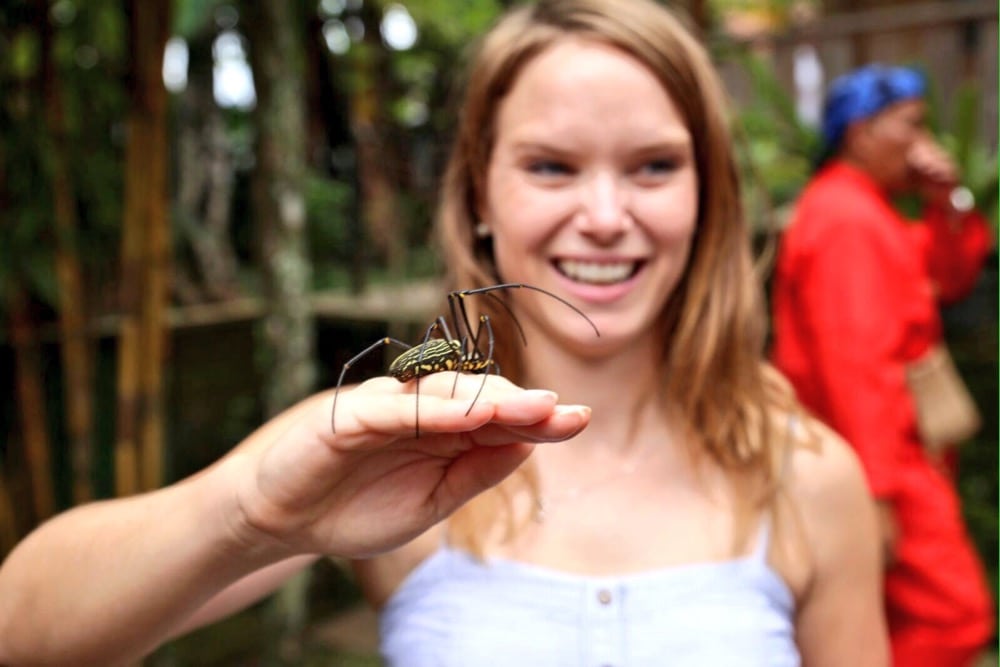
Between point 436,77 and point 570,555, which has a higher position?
point 436,77

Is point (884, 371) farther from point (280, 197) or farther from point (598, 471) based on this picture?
point (280, 197)

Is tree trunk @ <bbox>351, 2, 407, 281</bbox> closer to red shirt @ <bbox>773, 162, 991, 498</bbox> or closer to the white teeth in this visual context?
red shirt @ <bbox>773, 162, 991, 498</bbox>

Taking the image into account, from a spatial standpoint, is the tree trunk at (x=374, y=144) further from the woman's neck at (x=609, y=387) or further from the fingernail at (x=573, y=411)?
the fingernail at (x=573, y=411)

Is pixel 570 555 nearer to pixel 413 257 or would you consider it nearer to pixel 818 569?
pixel 818 569

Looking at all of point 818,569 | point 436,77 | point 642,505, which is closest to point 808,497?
point 818,569

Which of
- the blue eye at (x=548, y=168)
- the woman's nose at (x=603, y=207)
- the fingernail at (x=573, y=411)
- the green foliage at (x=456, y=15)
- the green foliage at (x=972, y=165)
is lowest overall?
the fingernail at (x=573, y=411)

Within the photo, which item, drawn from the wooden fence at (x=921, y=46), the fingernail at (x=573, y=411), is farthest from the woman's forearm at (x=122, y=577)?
the wooden fence at (x=921, y=46)

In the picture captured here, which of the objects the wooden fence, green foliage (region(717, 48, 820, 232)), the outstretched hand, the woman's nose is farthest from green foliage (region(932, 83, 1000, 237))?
the outstretched hand
